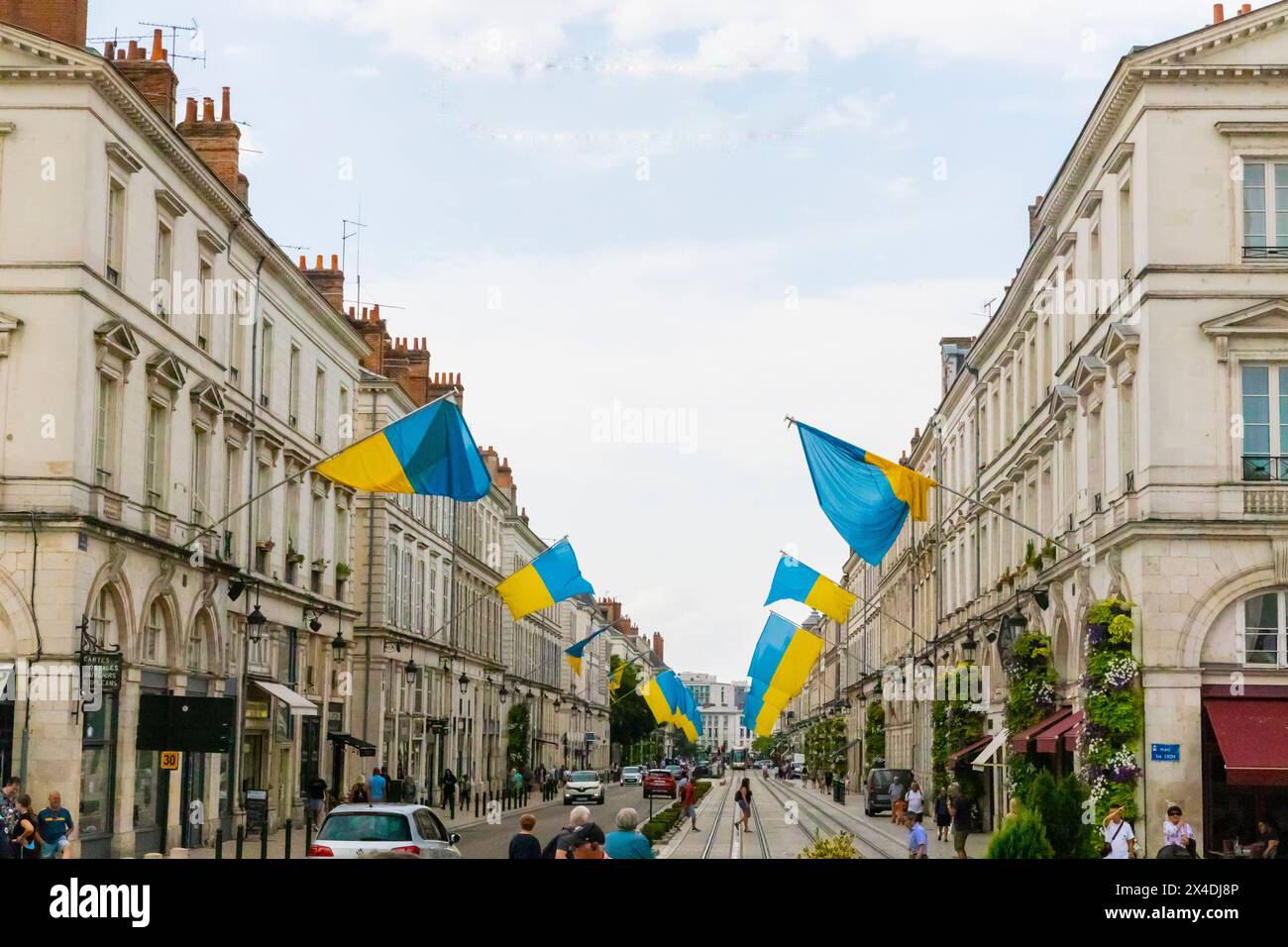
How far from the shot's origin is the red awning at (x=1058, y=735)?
36375 mm

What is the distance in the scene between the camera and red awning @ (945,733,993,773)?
168 ft

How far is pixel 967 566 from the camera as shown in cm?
5844

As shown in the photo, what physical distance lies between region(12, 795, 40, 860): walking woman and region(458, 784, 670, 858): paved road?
674 cm

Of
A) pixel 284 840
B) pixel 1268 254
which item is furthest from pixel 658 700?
pixel 1268 254

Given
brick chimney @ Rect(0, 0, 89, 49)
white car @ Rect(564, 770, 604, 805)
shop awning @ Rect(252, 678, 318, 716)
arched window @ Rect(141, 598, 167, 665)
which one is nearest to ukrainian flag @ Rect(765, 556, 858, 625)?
shop awning @ Rect(252, 678, 318, 716)

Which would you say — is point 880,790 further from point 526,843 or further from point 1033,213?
point 526,843

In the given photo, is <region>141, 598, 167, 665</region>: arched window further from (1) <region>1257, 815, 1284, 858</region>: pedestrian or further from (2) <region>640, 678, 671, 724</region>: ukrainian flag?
(2) <region>640, 678, 671, 724</region>: ukrainian flag

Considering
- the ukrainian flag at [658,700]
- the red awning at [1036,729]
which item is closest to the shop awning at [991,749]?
the red awning at [1036,729]

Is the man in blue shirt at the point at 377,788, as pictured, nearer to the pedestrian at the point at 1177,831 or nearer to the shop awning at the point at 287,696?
the shop awning at the point at 287,696

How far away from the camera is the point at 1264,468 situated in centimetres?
3198

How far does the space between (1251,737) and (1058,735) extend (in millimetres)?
6247

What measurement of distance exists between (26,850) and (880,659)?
2895 inches

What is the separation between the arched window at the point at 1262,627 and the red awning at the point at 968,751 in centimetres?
1879
